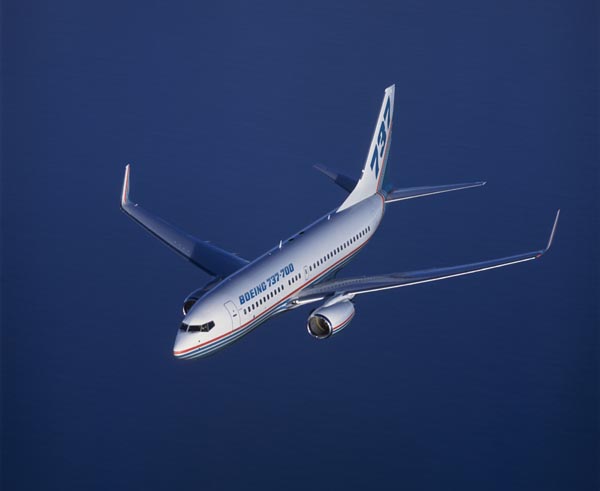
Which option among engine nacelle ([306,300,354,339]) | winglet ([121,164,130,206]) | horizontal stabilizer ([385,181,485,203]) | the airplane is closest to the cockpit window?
the airplane

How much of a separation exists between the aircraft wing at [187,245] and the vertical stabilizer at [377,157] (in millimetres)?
9666

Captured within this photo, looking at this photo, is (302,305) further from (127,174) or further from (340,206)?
(127,174)

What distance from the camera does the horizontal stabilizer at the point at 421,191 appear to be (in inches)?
2606

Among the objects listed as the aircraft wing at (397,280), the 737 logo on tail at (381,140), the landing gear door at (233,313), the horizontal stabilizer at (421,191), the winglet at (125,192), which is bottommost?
the landing gear door at (233,313)

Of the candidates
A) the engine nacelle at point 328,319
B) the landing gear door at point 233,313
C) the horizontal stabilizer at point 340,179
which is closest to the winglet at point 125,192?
the horizontal stabilizer at point 340,179

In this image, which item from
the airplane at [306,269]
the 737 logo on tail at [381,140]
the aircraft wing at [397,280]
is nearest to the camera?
the airplane at [306,269]

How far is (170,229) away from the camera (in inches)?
2463

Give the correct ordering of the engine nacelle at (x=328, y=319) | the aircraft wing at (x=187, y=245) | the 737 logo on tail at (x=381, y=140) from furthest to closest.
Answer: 1. the 737 logo on tail at (x=381, y=140)
2. the aircraft wing at (x=187, y=245)
3. the engine nacelle at (x=328, y=319)

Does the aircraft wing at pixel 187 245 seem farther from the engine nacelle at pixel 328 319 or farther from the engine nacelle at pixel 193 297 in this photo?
the engine nacelle at pixel 328 319

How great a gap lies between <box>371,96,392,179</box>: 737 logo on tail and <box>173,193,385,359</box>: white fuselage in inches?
123

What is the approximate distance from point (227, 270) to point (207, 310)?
323 inches

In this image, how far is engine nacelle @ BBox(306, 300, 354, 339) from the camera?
54969 millimetres

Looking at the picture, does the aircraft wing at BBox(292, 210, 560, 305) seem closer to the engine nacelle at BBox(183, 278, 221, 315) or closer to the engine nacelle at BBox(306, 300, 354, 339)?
the engine nacelle at BBox(306, 300, 354, 339)

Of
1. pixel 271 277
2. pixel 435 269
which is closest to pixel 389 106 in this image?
pixel 435 269
